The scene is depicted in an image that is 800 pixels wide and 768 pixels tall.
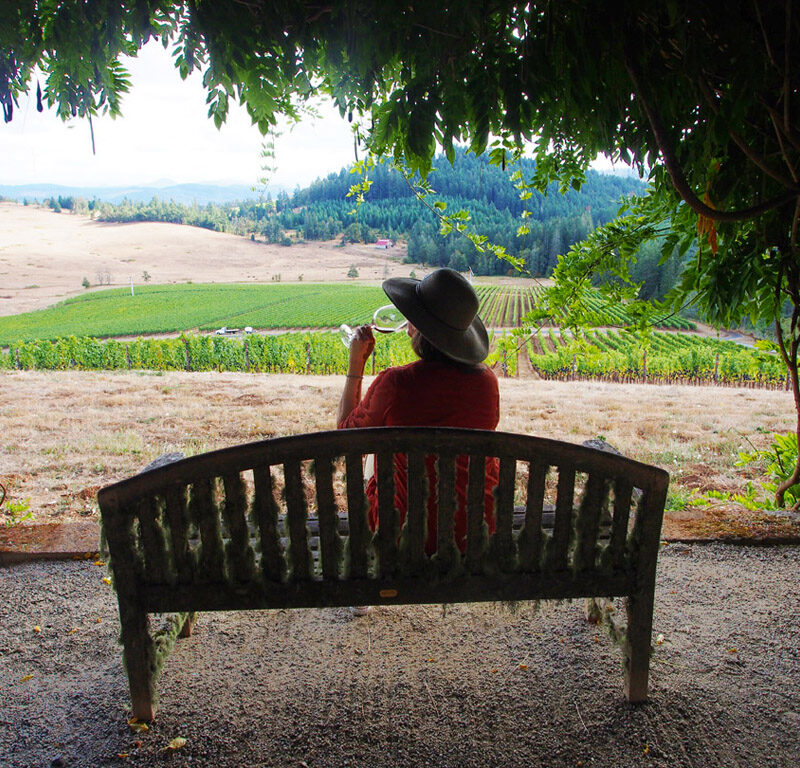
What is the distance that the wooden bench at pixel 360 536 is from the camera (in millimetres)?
1104

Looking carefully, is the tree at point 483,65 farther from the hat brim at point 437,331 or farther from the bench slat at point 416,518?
the bench slat at point 416,518

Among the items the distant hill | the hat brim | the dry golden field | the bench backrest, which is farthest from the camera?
the distant hill

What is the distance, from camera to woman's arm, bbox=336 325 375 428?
1545mm

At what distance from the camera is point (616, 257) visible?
2.70 meters

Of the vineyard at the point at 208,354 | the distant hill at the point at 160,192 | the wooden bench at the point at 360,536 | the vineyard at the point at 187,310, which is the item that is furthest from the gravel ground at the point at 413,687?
the vineyard at the point at 208,354

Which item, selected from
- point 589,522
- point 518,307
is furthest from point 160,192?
point 589,522

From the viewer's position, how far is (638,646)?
1256 mm

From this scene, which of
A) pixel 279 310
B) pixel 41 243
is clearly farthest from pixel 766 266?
pixel 41 243

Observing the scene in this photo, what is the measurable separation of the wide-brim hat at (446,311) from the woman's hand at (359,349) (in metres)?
0.14

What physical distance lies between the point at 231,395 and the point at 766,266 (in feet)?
17.2

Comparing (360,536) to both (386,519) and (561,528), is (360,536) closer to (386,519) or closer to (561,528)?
(386,519)

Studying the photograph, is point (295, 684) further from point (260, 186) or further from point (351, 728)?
point (260, 186)

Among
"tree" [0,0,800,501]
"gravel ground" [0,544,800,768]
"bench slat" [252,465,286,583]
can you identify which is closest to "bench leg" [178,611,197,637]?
"gravel ground" [0,544,800,768]

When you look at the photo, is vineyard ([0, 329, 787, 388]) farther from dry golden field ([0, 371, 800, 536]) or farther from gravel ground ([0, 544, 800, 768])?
gravel ground ([0, 544, 800, 768])
